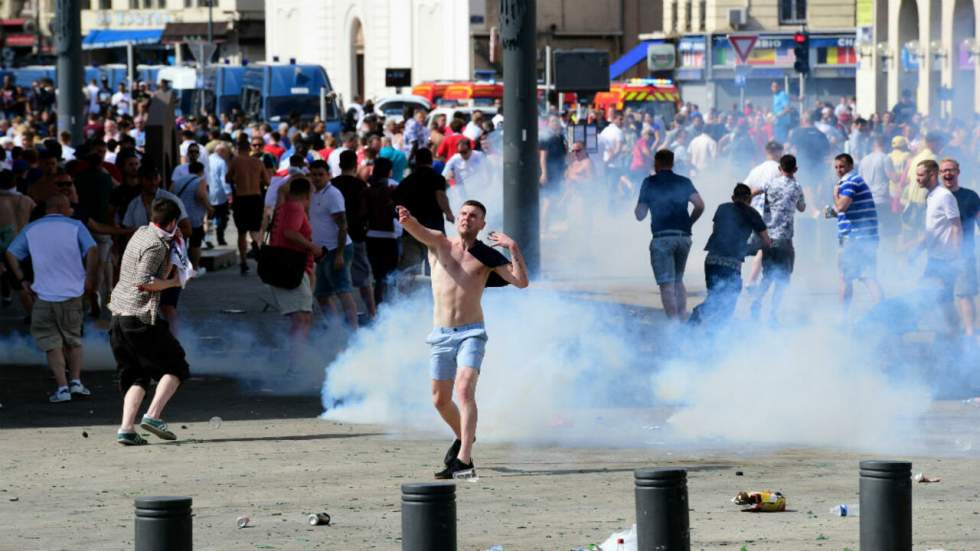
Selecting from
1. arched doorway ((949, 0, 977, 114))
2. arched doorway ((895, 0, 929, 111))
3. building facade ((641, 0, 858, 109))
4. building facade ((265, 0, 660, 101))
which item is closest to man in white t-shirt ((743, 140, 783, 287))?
arched doorway ((949, 0, 977, 114))

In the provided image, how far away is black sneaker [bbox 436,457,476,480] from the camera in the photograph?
33.3 ft

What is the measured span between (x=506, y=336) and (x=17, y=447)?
3.45 m

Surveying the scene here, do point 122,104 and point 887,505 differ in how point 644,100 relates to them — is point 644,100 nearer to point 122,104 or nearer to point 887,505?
point 122,104

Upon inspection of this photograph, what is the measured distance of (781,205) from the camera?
16688mm

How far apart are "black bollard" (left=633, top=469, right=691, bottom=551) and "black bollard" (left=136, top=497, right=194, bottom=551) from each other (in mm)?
1743

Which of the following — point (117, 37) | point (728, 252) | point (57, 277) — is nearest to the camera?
point (57, 277)

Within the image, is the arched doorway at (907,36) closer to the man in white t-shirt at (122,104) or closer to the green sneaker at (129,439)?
the man in white t-shirt at (122,104)

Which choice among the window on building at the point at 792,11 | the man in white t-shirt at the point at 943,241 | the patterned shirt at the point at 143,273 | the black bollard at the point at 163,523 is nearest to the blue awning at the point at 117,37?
the window on building at the point at 792,11

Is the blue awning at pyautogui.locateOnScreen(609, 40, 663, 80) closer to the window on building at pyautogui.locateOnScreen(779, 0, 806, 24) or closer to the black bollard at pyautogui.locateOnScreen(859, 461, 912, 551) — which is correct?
the window on building at pyautogui.locateOnScreen(779, 0, 806, 24)

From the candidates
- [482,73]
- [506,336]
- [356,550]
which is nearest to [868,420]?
[506,336]

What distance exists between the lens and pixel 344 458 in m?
11.0

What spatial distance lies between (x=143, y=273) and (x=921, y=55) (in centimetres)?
2880

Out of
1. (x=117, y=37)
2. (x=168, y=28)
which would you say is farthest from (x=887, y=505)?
(x=117, y=37)

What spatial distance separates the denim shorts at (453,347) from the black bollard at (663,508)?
3.03 metres
